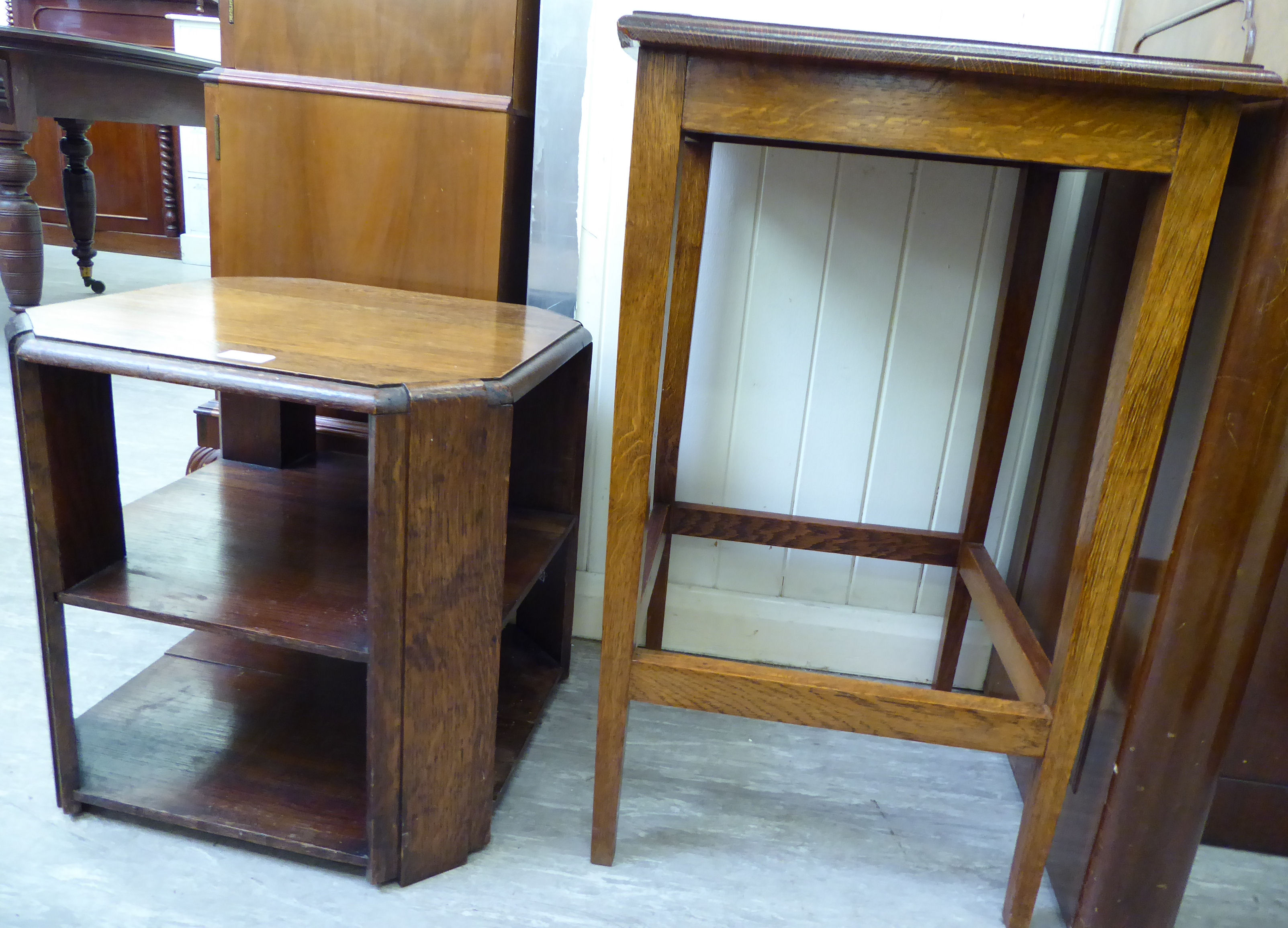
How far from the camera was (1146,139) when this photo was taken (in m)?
0.71

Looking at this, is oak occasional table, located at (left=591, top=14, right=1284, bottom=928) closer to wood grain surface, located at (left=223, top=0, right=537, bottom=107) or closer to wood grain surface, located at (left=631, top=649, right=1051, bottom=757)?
wood grain surface, located at (left=631, top=649, right=1051, bottom=757)

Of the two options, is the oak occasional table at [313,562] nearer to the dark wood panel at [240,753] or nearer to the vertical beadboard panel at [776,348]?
the dark wood panel at [240,753]

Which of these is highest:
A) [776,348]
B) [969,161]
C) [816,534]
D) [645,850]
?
[969,161]

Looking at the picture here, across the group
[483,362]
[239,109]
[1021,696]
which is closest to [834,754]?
[1021,696]

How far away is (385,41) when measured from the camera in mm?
1166

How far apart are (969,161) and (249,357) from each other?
73cm

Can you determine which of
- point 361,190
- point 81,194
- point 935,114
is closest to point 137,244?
point 81,194

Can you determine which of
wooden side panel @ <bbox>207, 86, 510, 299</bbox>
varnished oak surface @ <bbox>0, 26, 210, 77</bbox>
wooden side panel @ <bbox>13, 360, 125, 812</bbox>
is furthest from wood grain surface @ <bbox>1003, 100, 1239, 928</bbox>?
varnished oak surface @ <bbox>0, 26, 210, 77</bbox>

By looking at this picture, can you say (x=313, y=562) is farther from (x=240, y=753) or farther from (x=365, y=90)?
(x=365, y=90)

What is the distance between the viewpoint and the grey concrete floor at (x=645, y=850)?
2.84 ft

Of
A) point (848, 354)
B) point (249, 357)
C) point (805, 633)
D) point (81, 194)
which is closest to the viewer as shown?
point (249, 357)

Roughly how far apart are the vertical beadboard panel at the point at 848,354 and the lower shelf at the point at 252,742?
17.2 inches

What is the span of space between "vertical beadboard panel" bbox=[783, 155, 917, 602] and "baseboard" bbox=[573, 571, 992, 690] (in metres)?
0.04

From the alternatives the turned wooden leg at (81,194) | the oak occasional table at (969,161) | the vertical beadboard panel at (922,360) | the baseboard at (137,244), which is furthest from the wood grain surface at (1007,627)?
the baseboard at (137,244)
